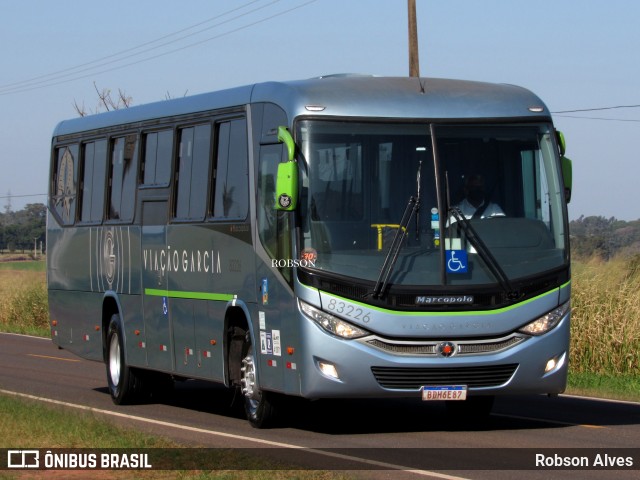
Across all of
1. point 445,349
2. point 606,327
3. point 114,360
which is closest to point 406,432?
point 445,349

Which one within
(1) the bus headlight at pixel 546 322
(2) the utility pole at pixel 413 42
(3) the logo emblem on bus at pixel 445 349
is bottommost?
(3) the logo emblem on bus at pixel 445 349

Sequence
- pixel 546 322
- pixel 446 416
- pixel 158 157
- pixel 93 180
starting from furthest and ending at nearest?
pixel 93 180 → pixel 158 157 → pixel 446 416 → pixel 546 322

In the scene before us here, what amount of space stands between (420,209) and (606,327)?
33.3 feet

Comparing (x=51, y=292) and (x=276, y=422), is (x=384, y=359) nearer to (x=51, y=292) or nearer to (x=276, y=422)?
(x=276, y=422)

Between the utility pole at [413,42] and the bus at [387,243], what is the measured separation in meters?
15.9

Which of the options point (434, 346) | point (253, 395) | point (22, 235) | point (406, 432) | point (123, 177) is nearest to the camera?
point (434, 346)

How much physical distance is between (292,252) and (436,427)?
2.60 metres

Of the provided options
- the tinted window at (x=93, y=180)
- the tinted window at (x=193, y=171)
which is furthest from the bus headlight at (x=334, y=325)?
the tinted window at (x=93, y=180)

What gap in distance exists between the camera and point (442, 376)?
1316 centimetres

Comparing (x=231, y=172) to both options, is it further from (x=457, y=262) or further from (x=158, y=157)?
(x=457, y=262)

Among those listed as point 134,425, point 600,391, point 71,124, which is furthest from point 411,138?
point 71,124

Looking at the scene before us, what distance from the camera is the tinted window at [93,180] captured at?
1900 cm

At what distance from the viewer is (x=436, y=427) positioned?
14.5m

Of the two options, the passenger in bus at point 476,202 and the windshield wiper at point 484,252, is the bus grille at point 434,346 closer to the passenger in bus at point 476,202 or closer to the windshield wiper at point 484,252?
the windshield wiper at point 484,252
